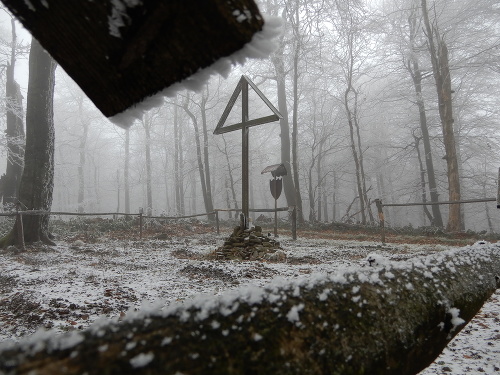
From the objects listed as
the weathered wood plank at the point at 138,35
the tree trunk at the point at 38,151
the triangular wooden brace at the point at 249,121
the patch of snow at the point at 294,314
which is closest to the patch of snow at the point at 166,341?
the patch of snow at the point at 294,314

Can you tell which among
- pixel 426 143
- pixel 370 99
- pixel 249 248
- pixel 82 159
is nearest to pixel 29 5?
pixel 249 248

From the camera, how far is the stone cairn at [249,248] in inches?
228

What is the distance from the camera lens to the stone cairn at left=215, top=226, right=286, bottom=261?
5.78 m

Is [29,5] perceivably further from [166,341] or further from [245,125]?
[245,125]

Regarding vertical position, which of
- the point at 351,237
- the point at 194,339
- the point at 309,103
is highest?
the point at 309,103

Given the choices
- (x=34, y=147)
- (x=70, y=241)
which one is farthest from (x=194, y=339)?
(x=70, y=241)

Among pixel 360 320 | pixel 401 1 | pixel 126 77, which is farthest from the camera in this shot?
pixel 401 1

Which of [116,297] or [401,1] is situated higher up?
[401,1]

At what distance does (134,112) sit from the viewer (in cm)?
74

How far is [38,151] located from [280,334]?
8784mm

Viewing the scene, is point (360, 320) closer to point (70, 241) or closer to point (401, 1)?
point (70, 241)

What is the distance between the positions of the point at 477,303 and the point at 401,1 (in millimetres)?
21440

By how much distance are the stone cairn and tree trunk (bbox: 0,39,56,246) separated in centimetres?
477

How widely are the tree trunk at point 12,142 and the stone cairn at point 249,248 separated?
11012mm
